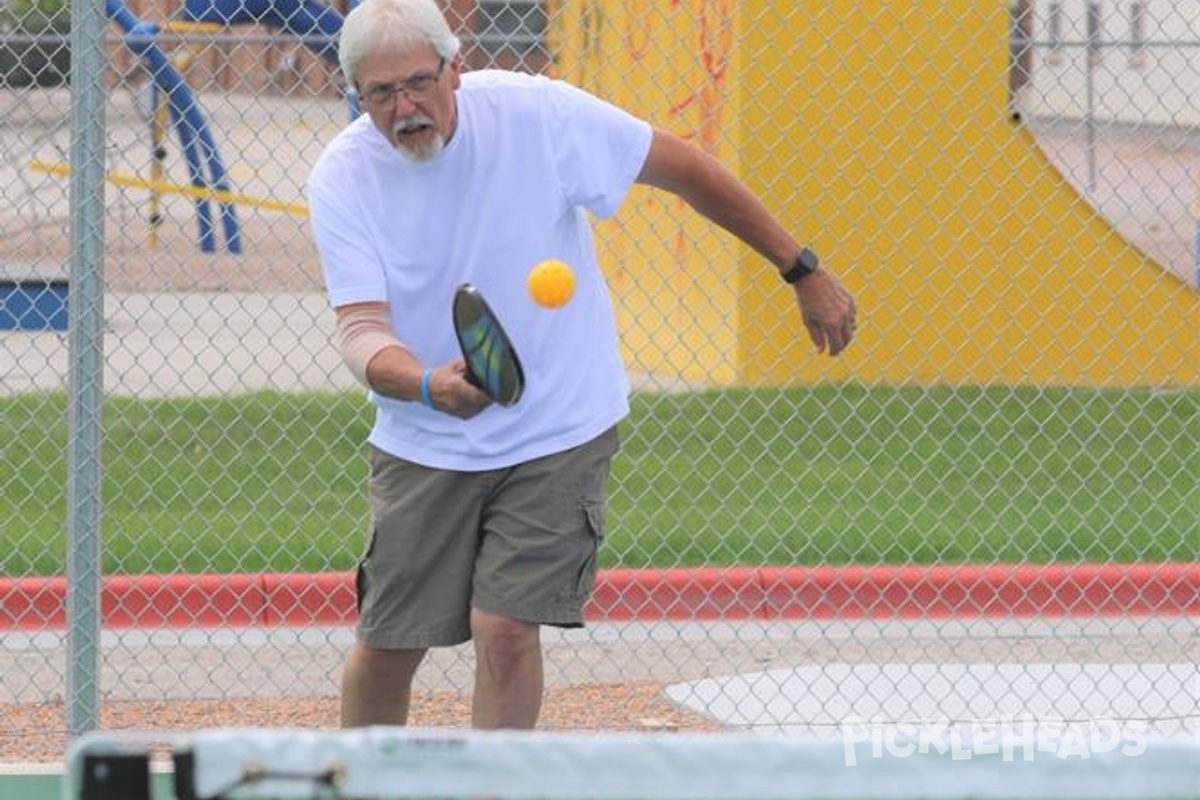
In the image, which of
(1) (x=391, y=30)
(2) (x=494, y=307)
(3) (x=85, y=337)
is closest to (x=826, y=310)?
(2) (x=494, y=307)

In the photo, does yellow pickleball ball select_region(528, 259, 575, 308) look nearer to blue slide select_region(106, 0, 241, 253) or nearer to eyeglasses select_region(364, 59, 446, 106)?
eyeglasses select_region(364, 59, 446, 106)

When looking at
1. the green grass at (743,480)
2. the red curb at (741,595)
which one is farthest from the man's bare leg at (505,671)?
the green grass at (743,480)

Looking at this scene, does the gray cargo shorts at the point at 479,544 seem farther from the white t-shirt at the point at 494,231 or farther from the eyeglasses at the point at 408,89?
the eyeglasses at the point at 408,89

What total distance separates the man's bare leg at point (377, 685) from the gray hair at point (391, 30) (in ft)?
3.45

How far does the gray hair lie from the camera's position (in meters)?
4.12

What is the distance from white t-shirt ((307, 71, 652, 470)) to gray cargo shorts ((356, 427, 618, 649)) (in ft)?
0.16

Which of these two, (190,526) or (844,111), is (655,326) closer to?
(844,111)

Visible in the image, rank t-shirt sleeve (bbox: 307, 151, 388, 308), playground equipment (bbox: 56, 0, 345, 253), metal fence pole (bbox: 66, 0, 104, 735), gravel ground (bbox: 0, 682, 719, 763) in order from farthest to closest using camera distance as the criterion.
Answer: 1. playground equipment (bbox: 56, 0, 345, 253)
2. gravel ground (bbox: 0, 682, 719, 763)
3. metal fence pole (bbox: 66, 0, 104, 735)
4. t-shirt sleeve (bbox: 307, 151, 388, 308)

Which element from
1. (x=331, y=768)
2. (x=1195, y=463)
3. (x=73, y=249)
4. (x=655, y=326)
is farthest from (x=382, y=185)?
(x=655, y=326)

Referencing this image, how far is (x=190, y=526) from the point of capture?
755 centimetres

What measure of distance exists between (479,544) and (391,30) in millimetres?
937

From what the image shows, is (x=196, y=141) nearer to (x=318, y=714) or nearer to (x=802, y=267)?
(x=318, y=714)

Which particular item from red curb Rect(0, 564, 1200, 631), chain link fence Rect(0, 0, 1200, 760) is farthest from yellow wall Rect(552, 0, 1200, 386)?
red curb Rect(0, 564, 1200, 631)

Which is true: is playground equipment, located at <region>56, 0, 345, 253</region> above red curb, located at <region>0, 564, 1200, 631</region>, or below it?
above
